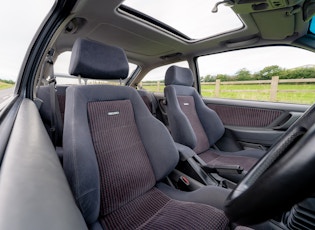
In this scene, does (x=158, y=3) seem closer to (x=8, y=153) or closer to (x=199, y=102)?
(x=199, y=102)

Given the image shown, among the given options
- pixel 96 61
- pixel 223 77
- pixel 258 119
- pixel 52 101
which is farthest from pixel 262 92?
pixel 52 101

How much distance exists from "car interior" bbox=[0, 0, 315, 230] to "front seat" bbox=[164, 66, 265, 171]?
1 cm

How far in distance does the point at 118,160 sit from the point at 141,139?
245mm

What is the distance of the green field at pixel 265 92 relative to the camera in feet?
7.09

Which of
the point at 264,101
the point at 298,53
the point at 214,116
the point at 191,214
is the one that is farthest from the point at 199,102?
the point at 191,214

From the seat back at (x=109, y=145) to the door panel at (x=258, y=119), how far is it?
4.60 feet

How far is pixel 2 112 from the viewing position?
0.90 metres

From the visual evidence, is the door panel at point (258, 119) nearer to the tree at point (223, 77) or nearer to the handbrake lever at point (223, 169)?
the tree at point (223, 77)

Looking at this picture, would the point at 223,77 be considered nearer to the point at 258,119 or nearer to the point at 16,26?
the point at 258,119

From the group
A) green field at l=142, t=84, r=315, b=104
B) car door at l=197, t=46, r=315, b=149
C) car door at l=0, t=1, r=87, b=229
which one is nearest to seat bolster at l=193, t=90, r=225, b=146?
car door at l=197, t=46, r=315, b=149

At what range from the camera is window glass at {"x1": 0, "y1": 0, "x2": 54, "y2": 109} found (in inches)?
32.8

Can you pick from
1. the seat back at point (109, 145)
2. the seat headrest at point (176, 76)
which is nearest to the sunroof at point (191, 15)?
the seat headrest at point (176, 76)

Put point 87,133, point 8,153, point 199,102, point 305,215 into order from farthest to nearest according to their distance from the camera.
A: point 199,102 < point 87,133 < point 305,215 < point 8,153

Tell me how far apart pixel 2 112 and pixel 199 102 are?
1966mm
